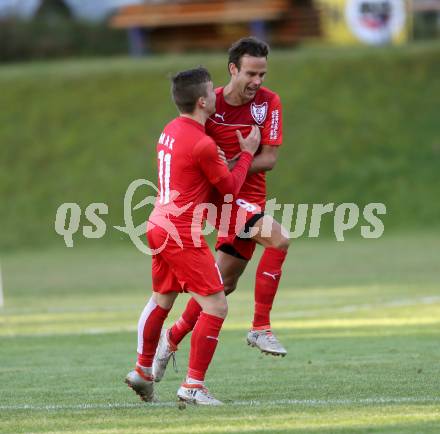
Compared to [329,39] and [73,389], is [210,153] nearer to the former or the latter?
[73,389]

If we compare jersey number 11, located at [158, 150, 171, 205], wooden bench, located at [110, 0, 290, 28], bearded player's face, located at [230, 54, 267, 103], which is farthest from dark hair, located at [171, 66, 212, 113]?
wooden bench, located at [110, 0, 290, 28]

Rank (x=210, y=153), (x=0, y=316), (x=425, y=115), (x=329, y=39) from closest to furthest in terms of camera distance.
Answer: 1. (x=210, y=153)
2. (x=0, y=316)
3. (x=425, y=115)
4. (x=329, y=39)

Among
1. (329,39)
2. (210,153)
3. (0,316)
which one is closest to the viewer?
(210,153)

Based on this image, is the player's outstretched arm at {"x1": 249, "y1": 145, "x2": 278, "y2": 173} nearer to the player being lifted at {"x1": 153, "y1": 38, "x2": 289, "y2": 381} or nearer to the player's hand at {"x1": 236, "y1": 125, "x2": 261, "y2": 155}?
the player being lifted at {"x1": 153, "y1": 38, "x2": 289, "y2": 381}

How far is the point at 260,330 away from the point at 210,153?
1.74m

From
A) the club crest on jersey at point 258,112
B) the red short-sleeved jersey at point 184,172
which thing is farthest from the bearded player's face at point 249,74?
the red short-sleeved jersey at point 184,172

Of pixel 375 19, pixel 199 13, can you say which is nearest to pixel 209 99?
pixel 375 19

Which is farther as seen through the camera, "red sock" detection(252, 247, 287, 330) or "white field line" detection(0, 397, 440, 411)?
"red sock" detection(252, 247, 287, 330)

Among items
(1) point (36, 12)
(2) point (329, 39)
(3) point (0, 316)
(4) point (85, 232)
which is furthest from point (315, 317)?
(1) point (36, 12)

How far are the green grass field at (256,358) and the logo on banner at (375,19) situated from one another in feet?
57.5

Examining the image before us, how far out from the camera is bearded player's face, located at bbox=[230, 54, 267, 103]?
8.87 m

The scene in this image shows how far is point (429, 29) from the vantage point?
42156 mm

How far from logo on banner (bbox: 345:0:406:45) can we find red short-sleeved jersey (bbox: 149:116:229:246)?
3189 cm

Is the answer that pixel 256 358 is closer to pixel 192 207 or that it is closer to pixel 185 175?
pixel 192 207
